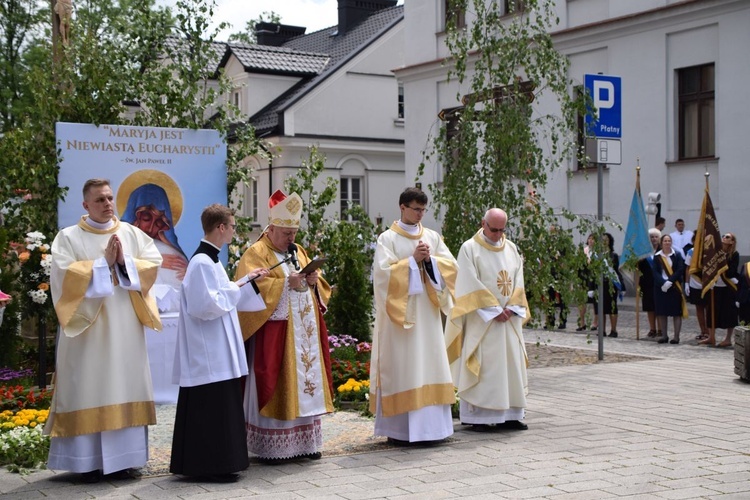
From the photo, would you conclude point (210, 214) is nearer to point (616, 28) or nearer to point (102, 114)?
point (102, 114)

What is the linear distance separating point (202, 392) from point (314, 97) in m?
30.0

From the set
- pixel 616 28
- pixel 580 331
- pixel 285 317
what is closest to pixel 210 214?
pixel 285 317

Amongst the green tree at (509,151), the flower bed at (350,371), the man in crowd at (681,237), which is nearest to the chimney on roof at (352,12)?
the man in crowd at (681,237)

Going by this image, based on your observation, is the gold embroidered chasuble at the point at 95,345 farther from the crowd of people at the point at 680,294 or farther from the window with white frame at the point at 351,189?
the window with white frame at the point at 351,189

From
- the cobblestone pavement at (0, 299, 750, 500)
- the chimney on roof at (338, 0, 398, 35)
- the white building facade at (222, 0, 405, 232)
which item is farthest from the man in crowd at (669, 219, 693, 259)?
the chimney on roof at (338, 0, 398, 35)

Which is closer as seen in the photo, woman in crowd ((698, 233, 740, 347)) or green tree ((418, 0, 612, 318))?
green tree ((418, 0, 612, 318))

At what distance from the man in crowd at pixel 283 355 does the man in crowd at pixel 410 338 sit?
669 millimetres

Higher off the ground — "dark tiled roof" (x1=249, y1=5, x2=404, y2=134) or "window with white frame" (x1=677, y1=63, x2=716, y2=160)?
"dark tiled roof" (x1=249, y1=5, x2=404, y2=134)

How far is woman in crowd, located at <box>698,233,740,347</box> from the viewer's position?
15969mm

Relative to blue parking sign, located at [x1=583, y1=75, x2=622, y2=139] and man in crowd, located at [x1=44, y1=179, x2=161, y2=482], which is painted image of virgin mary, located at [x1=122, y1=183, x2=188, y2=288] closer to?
man in crowd, located at [x1=44, y1=179, x2=161, y2=482]

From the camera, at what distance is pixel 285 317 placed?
8.25 meters

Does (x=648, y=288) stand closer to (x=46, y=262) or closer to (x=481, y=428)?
(x=481, y=428)

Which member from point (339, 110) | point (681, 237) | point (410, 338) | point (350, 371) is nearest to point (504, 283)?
point (410, 338)

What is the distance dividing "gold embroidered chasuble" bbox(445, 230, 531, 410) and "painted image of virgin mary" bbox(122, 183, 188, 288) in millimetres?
3062
